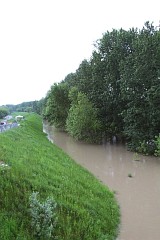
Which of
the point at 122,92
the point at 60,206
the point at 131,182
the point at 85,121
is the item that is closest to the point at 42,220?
the point at 60,206

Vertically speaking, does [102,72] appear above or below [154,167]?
above

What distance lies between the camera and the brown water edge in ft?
38.9

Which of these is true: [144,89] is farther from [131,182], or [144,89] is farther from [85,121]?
[131,182]

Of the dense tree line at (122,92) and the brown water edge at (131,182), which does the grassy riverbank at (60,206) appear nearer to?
the brown water edge at (131,182)

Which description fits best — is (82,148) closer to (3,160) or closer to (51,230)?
(3,160)

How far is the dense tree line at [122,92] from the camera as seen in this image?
29.3 metres

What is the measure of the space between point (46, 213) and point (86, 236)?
68.4 inches

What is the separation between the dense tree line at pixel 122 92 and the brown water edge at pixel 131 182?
2758 millimetres

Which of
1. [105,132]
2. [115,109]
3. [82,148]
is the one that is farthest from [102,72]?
[82,148]

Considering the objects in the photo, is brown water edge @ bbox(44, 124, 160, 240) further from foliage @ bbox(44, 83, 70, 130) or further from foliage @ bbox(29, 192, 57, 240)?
foliage @ bbox(44, 83, 70, 130)

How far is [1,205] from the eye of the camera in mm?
9305

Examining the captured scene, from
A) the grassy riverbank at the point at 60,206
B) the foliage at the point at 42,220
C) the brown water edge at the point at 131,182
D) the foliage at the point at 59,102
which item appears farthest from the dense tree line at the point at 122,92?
the foliage at the point at 42,220

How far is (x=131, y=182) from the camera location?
19391mm

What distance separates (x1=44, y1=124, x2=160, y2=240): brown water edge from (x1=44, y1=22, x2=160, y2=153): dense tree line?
2.76 m
